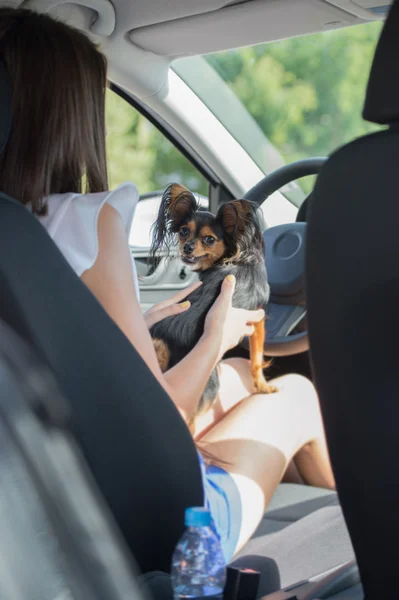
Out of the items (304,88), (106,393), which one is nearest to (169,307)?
(106,393)

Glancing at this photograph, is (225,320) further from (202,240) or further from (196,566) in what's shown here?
(196,566)

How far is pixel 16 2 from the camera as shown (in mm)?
2107

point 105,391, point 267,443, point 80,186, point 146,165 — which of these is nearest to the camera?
point 105,391

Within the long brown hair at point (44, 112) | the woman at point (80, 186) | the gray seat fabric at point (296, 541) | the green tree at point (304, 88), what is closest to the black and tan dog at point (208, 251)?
the woman at point (80, 186)

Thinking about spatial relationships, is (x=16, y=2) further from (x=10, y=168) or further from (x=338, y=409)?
(x=338, y=409)

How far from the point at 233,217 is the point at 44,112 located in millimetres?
733

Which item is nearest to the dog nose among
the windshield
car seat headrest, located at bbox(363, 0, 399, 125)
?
car seat headrest, located at bbox(363, 0, 399, 125)

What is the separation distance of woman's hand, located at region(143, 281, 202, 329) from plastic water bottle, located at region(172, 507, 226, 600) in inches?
28.2

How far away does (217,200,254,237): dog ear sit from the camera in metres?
2.15

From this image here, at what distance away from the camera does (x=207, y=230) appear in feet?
7.13

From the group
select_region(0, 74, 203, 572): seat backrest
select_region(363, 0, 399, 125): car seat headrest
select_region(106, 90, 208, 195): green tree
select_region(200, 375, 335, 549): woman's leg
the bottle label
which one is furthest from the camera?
select_region(106, 90, 208, 195): green tree

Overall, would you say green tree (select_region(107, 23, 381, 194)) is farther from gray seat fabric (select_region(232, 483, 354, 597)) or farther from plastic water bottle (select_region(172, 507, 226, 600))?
plastic water bottle (select_region(172, 507, 226, 600))

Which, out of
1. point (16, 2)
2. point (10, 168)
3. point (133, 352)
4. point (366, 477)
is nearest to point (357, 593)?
point (366, 477)

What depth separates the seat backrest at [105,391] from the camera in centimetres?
129
